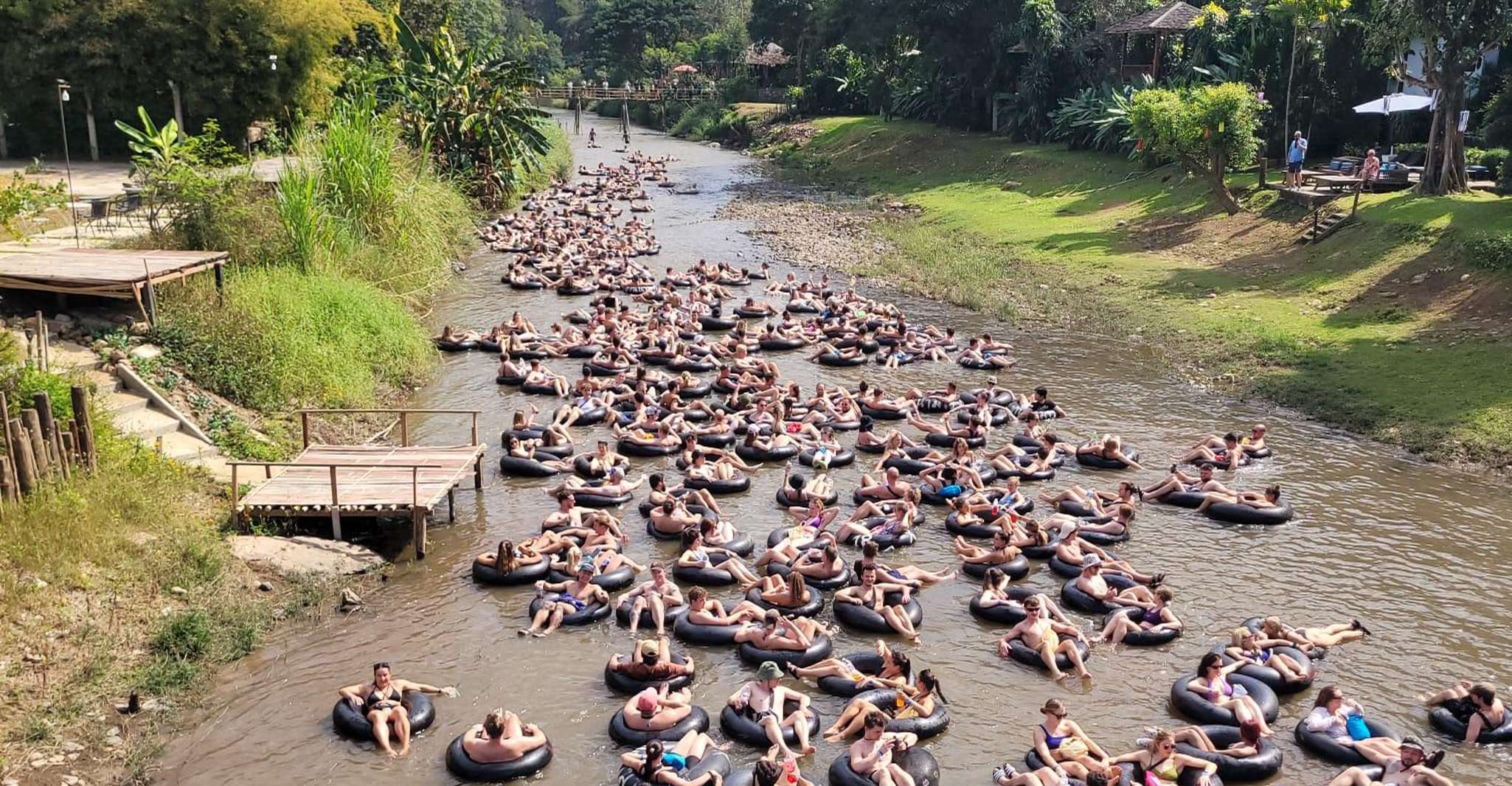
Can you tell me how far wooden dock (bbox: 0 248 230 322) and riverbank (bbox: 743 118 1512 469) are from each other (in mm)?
18975

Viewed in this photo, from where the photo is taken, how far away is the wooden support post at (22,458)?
543 inches

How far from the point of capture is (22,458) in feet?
45.8

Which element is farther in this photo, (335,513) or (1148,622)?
(335,513)

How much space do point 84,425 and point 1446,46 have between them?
30304mm

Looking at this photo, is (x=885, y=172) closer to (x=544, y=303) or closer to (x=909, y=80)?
(x=909, y=80)

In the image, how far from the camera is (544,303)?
33.2 m

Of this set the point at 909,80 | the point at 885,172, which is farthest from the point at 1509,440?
the point at 909,80

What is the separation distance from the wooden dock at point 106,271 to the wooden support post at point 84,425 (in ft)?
17.6

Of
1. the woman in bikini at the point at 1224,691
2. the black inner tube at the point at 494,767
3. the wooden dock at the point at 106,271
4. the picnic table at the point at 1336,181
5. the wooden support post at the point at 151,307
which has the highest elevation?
the picnic table at the point at 1336,181

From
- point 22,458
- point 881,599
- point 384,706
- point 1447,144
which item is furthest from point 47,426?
point 1447,144

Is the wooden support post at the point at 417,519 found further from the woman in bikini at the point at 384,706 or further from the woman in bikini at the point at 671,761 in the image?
the woman in bikini at the point at 671,761

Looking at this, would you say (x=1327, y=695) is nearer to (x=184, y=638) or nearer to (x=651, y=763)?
(x=651, y=763)

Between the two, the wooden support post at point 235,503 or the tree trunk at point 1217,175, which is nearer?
the wooden support post at point 235,503

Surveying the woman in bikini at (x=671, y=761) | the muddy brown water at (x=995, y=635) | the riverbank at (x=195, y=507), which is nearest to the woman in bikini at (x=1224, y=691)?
Result: the muddy brown water at (x=995, y=635)
